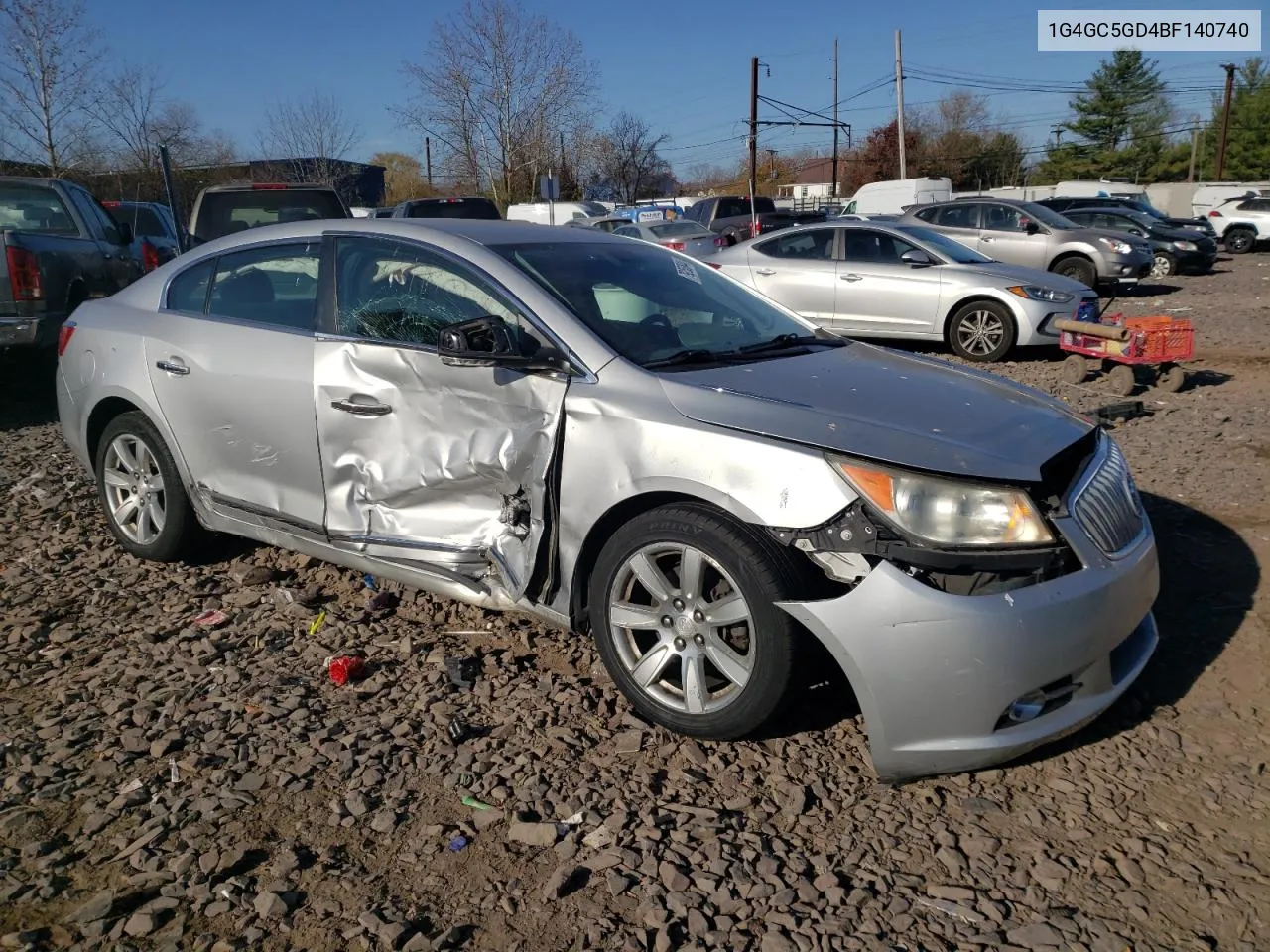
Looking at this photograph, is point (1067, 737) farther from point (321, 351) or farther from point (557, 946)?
point (321, 351)

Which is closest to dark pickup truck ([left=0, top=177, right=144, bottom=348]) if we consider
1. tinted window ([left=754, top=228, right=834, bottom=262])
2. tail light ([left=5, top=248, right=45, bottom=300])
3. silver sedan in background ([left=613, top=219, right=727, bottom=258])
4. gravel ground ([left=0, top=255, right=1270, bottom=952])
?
tail light ([left=5, top=248, right=45, bottom=300])

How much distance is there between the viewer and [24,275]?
7.76 m

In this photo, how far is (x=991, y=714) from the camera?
276 centimetres

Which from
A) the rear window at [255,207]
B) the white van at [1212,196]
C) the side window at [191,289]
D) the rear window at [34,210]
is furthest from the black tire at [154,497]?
the white van at [1212,196]

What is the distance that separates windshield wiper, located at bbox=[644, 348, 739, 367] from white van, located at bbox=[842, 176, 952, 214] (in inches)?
1195

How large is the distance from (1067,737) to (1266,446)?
437 cm

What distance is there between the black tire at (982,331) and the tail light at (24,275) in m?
8.39

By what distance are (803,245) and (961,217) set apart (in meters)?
6.18

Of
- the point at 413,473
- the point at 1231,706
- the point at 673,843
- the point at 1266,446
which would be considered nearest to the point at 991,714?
the point at 673,843

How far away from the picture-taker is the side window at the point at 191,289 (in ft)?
15.2

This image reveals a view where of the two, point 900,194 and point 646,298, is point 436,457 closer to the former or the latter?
point 646,298

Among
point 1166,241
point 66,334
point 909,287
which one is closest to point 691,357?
point 66,334

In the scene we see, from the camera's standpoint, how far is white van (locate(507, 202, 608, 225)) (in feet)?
94.9

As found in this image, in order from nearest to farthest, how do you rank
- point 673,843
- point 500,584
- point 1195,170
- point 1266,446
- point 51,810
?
1. point 673,843
2. point 51,810
3. point 500,584
4. point 1266,446
5. point 1195,170
